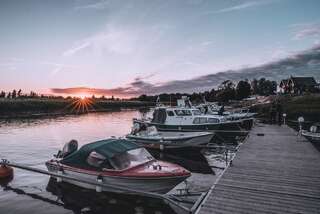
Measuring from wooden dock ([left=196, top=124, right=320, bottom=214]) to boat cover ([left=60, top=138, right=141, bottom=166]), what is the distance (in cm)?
494

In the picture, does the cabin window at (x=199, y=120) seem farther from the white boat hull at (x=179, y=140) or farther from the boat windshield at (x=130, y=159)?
the boat windshield at (x=130, y=159)

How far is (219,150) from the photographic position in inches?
986

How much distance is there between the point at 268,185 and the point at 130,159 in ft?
20.8

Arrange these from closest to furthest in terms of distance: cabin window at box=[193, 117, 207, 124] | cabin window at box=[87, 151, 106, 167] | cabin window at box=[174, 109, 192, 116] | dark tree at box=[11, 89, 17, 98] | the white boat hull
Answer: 1. cabin window at box=[87, 151, 106, 167]
2. the white boat hull
3. cabin window at box=[193, 117, 207, 124]
4. cabin window at box=[174, 109, 192, 116]
5. dark tree at box=[11, 89, 17, 98]

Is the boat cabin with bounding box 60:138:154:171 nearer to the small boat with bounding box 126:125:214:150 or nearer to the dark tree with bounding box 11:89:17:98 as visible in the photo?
the small boat with bounding box 126:125:214:150

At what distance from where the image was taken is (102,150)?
528 inches

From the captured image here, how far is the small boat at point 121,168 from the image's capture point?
12.5 meters

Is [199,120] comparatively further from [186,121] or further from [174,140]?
[174,140]

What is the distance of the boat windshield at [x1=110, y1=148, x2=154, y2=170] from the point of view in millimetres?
13086

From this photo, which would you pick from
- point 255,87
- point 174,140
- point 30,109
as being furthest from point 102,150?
point 255,87

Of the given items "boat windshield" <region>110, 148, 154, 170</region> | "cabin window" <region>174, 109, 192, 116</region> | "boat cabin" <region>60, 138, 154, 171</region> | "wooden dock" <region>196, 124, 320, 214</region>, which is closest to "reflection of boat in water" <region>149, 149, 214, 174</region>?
"wooden dock" <region>196, 124, 320, 214</region>

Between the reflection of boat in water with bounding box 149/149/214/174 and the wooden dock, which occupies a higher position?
the wooden dock

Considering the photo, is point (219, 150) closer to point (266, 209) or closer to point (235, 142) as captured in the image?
point (235, 142)

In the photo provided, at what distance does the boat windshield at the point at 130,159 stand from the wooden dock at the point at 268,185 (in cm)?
412
